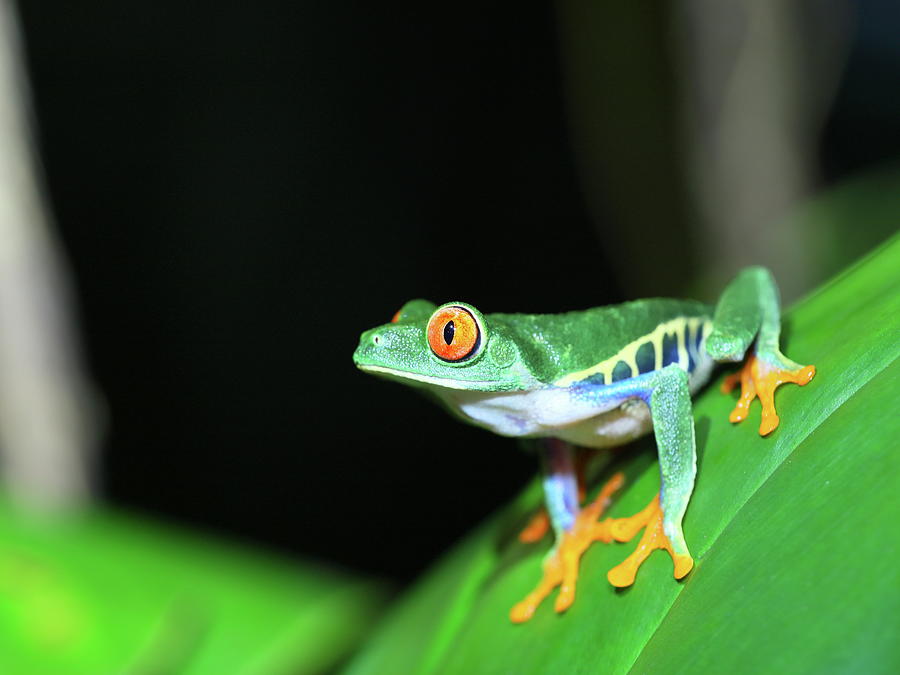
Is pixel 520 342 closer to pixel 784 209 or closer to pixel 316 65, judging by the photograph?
pixel 784 209

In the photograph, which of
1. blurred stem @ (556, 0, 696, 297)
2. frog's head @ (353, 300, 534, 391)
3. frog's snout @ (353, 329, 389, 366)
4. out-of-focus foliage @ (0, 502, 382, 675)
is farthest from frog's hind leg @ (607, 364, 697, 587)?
blurred stem @ (556, 0, 696, 297)

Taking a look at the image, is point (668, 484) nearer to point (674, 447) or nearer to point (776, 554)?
point (674, 447)

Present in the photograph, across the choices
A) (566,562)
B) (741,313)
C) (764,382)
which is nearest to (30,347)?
(566,562)

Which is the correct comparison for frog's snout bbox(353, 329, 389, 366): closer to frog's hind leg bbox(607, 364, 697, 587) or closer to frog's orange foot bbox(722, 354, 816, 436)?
frog's hind leg bbox(607, 364, 697, 587)

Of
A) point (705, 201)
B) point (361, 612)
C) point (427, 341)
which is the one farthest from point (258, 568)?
point (705, 201)

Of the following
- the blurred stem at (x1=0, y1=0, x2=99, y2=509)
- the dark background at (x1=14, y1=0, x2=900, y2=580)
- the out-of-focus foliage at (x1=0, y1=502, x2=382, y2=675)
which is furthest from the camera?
the dark background at (x1=14, y1=0, x2=900, y2=580)
